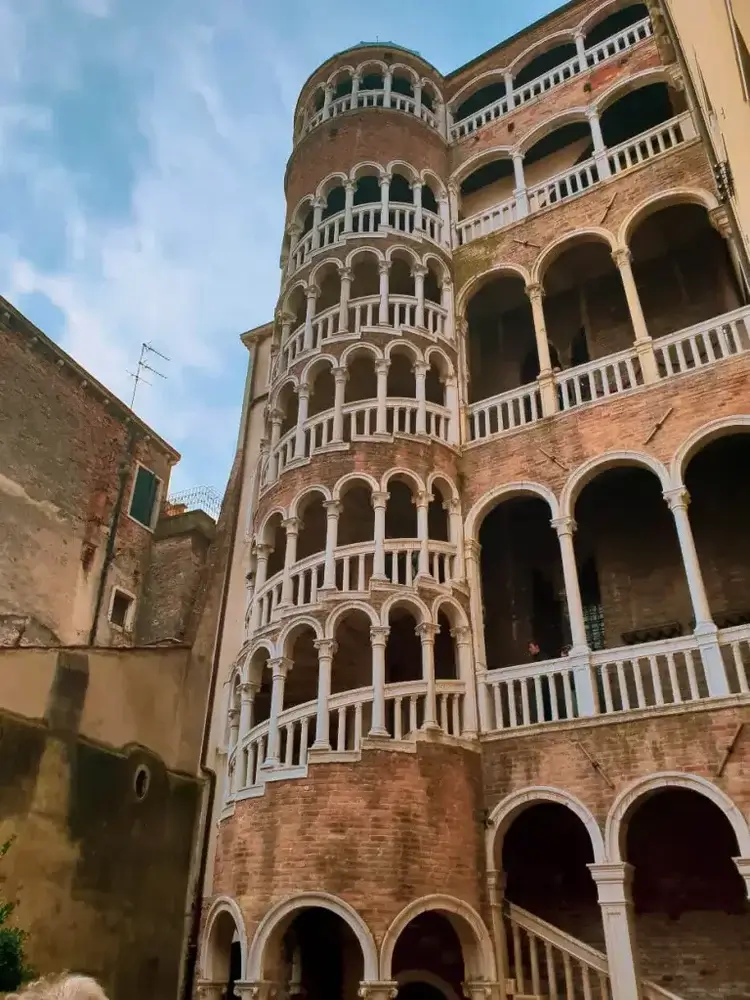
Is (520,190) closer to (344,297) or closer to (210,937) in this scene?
(344,297)

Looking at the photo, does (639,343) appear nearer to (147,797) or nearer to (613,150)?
(613,150)

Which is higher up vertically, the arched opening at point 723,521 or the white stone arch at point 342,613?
the arched opening at point 723,521

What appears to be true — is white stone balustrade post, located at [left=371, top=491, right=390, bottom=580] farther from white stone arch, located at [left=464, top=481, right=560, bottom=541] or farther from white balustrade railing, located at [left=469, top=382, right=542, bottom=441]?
white balustrade railing, located at [left=469, top=382, right=542, bottom=441]

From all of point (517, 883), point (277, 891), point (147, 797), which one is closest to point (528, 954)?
point (517, 883)

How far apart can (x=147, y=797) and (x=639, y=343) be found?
1109 cm

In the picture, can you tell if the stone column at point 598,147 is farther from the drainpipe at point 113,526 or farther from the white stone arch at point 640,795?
the drainpipe at point 113,526

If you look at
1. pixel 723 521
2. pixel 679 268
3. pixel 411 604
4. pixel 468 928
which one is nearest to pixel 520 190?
pixel 679 268

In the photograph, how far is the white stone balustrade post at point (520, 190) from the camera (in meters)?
15.8

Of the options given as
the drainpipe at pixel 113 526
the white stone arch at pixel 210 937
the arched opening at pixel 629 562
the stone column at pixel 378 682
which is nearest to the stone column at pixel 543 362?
the arched opening at pixel 629 562

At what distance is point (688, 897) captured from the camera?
35.0 ft

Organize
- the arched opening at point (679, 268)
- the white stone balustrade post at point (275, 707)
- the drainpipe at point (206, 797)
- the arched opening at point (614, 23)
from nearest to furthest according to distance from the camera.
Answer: the white stone balustrade post at point (275, 707)
the drainpipe at point (206, 797)
the arched opening at point (679, 268)
the arched opening at point (614, 23)

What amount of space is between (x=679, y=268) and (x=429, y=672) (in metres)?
9.45

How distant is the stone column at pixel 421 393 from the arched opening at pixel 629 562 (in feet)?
9.81

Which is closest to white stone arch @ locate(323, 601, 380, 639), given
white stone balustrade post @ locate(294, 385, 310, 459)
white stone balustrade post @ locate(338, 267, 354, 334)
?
white stone balustrade post @ locate(294, 385, 310, 459)
